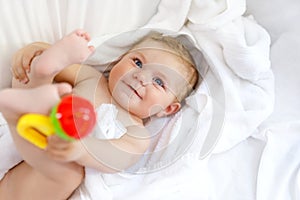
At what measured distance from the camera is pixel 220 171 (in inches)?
40.8

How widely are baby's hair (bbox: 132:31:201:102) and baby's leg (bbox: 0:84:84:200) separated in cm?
28

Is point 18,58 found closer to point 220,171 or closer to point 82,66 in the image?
point 82,66

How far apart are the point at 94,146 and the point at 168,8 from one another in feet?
1.32

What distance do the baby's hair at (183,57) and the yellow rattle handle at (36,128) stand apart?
0.38 m

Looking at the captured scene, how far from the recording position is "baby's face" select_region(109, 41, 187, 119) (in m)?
1.00

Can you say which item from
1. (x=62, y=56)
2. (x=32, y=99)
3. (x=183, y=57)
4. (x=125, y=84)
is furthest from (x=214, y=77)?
(x=32, y=99)

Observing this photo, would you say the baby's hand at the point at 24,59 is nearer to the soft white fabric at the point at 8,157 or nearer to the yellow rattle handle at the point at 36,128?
the soft white fabric at the point at 8,157


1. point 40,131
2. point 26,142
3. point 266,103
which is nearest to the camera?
point 40,131

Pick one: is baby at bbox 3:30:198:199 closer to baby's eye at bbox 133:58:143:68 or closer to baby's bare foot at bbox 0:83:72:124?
baby's eye at bbox 133:58:143:68

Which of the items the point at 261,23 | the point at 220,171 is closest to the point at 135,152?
the point at 220,171

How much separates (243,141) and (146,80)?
0.79 feet

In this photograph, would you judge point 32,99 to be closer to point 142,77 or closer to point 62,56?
point 62,56

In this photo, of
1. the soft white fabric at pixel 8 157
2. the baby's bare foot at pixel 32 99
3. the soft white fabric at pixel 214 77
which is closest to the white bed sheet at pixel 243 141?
the soft white fabric at pixel 214 77

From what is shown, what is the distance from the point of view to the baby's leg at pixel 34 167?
761 mm
